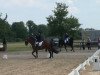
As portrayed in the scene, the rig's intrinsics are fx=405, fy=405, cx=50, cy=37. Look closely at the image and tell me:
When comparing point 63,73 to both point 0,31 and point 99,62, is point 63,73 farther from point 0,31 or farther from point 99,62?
point 0,31

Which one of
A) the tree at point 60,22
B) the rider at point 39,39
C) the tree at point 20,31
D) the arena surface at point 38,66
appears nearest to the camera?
the arena surface at point 38,66

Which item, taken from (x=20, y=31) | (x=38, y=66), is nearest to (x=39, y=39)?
(x=38, y=66)

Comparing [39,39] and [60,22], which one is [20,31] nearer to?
[60,22]

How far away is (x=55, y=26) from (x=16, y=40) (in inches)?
2722

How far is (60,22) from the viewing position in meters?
74.6

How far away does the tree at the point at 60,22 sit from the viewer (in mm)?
73994

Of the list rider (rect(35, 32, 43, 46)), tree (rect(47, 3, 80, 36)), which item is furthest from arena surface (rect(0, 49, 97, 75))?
tree (rect(47, 3, 80, 36))

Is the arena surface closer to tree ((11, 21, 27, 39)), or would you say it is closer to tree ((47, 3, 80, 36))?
tree ((47, 3, 80, 36))

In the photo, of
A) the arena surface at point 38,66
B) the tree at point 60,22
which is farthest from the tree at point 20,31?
the arena surface at point 38,66

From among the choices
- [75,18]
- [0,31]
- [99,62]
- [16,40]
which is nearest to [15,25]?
[16,40]

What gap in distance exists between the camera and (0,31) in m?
63.8

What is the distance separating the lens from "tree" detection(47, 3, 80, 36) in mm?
73994

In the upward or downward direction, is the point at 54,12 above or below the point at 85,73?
above

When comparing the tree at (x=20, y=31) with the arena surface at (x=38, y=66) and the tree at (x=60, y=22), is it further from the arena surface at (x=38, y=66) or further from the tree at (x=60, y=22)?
the arena surface at (x=38, y=66)
